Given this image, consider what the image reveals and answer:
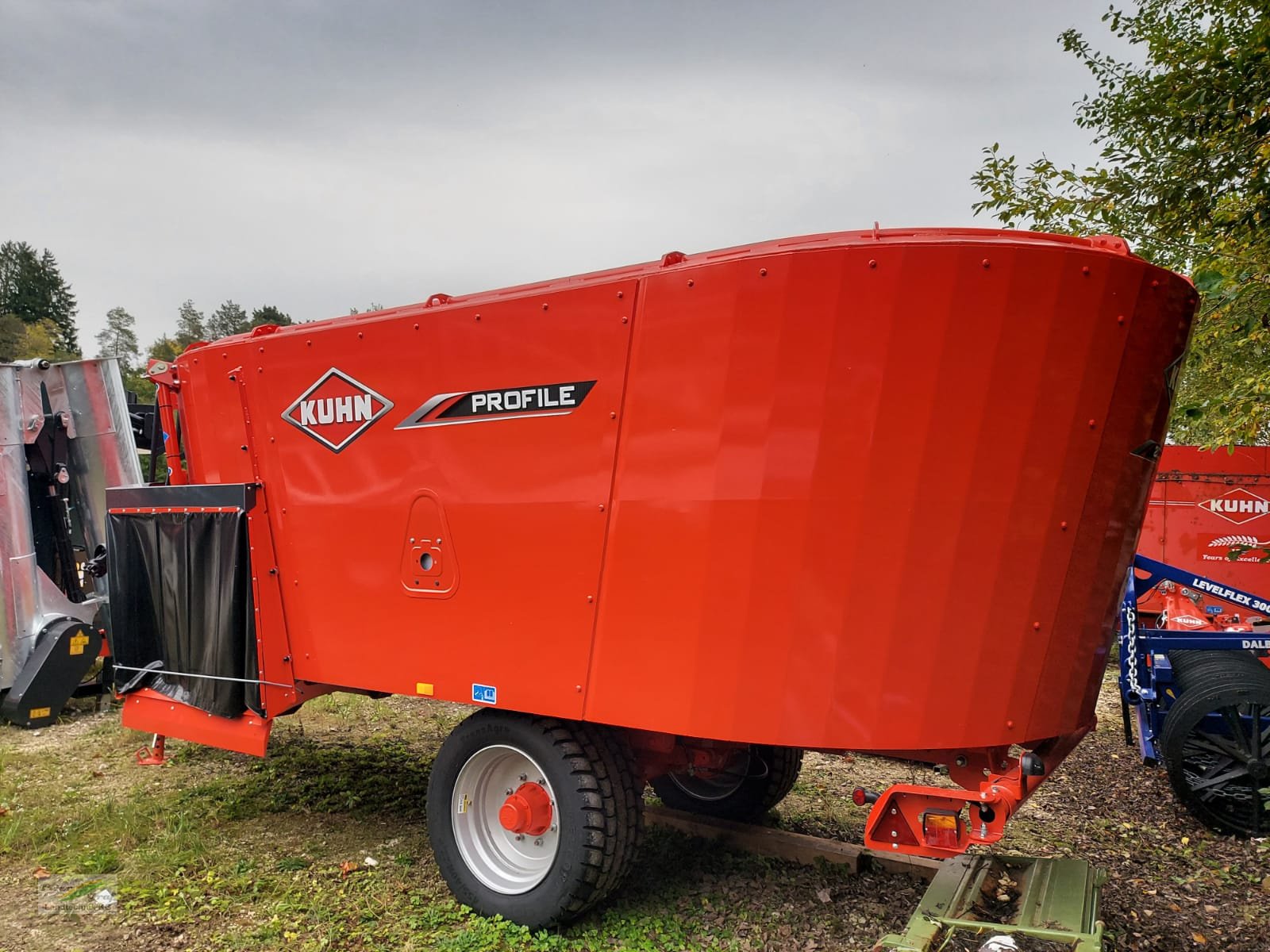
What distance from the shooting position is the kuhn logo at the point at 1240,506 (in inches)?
370

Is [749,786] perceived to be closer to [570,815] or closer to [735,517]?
[570,815]

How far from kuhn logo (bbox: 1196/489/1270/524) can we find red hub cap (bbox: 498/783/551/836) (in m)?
8.78

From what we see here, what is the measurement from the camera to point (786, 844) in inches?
175

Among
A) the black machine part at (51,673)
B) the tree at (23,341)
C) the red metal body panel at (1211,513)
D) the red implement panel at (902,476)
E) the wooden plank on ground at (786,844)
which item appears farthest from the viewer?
the tree at (23,341)

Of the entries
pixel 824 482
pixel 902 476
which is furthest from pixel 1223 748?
pixel 824 482

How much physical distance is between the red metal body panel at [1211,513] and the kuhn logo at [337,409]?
838 cm

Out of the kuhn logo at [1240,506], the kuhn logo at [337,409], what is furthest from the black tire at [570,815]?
the kuhn logo at [1240,506]

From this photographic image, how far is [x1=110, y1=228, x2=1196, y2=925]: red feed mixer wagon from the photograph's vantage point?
2920 mm

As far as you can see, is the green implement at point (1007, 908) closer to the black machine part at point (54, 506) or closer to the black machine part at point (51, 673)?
the black machine part at point (51, 673)

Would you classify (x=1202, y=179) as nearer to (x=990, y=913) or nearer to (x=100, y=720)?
(x=990, y=913)

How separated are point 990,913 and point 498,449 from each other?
2.61 m

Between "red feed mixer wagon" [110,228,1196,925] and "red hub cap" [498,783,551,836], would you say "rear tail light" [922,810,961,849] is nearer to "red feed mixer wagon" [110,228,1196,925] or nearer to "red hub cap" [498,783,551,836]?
"red feed mixer wagon" [110,228,1196,925]

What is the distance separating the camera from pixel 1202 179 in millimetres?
7090

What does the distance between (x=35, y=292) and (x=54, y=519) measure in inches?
3399
